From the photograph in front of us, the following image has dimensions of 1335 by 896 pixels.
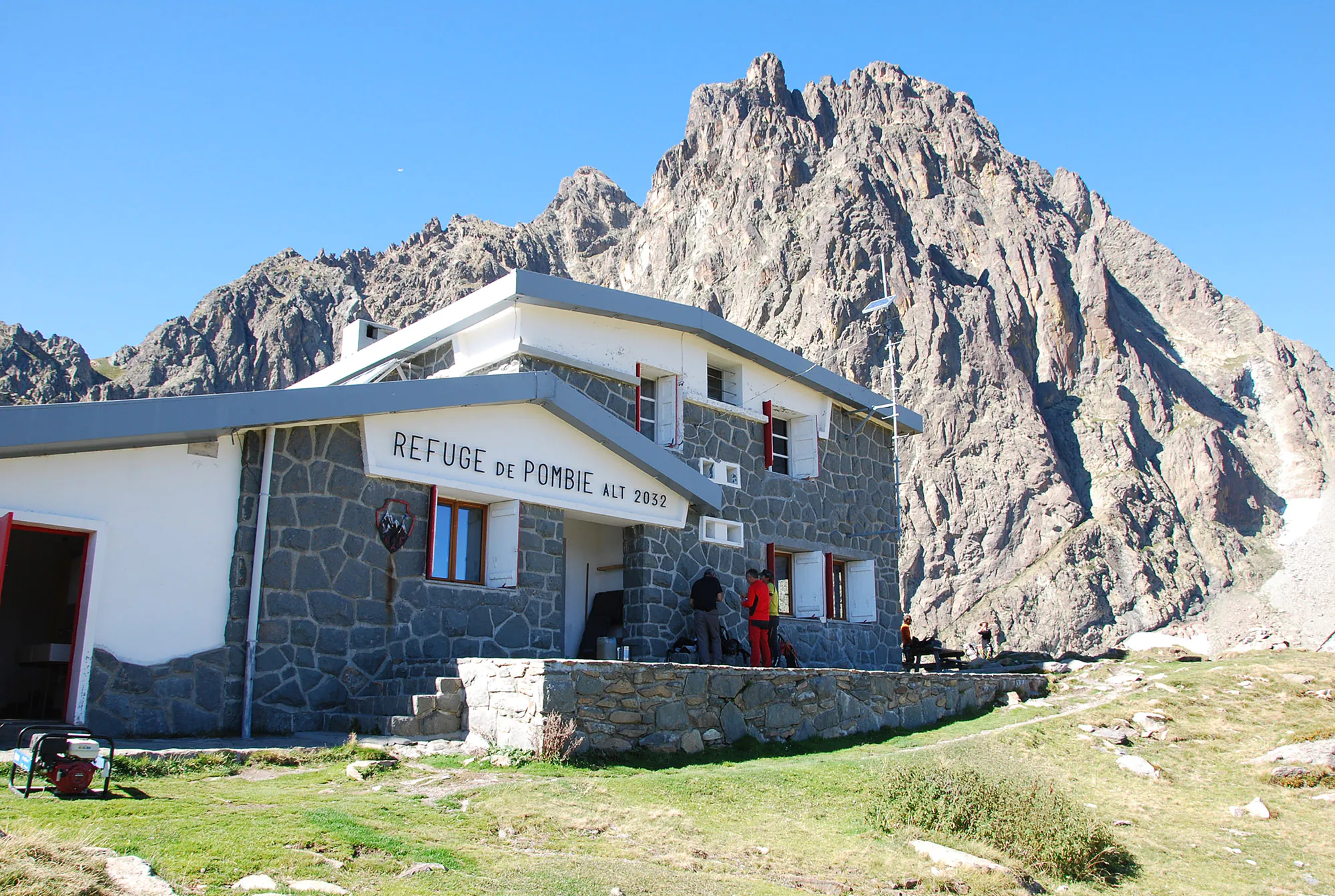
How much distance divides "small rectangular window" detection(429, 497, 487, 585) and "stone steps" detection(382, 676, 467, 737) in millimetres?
2447

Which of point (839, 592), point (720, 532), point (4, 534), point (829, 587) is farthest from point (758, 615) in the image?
point (4, 534)

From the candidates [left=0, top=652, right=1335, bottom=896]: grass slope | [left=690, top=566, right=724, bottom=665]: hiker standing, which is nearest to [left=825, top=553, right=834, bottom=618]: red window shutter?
[left=690, top=566, right=724, bottom=665]: hiker standing

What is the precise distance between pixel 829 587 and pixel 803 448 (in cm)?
277

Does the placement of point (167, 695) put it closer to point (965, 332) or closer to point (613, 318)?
point (613, 318)

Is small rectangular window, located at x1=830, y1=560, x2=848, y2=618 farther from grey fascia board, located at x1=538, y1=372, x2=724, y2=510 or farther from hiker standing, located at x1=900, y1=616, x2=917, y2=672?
grey fascia board, located at x1=538, y1=372, x2=724, y2=510

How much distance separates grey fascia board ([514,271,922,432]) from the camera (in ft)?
51.2

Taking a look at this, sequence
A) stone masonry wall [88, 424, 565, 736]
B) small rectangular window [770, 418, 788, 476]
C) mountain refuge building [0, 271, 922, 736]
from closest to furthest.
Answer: mountain refuge building [0, 271, 922, 736] → stone masonry wall [88, 424, 565, 736] → small rectangular window [770, 418, 788, 476]

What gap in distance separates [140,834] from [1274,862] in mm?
8392

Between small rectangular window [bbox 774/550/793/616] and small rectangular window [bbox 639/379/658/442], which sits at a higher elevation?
small rectangular window [bbox 639/379/658/442]

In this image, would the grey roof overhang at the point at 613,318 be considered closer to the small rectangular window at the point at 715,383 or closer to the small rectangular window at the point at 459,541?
the small rectangular window at the point at 715,383

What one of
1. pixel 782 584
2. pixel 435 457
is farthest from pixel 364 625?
pixel 782 584

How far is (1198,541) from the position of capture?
6512cm

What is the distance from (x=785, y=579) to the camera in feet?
64.3

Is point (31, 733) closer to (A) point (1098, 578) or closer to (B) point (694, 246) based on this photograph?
(A) point (1098, 578)
